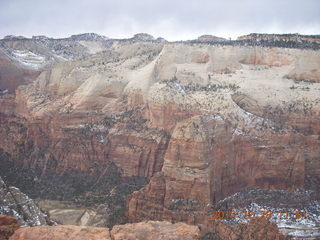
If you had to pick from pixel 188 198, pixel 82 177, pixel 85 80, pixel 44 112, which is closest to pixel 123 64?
pixel 85 80

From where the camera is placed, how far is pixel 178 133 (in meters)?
34.0

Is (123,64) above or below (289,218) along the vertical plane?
above

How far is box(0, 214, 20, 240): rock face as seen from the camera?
1484 cm

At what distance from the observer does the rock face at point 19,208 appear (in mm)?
25398

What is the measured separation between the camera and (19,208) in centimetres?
2734

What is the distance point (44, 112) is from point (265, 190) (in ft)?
100

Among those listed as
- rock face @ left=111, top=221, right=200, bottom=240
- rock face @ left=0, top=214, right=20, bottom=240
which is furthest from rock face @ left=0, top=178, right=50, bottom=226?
rock face @ left=111, top=221, right=200, bottom=240

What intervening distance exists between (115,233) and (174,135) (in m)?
19.7

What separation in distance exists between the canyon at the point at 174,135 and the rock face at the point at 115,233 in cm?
1580

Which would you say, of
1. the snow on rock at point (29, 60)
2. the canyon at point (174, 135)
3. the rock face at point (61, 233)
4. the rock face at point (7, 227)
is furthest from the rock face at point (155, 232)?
the snow on rock at point (29, 60)

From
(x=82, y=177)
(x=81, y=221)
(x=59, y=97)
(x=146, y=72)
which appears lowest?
(x=81, y=221)

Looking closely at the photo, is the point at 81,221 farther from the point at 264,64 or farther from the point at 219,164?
the point at 264,64
